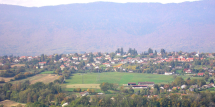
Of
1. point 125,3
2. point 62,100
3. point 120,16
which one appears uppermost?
point 125,3

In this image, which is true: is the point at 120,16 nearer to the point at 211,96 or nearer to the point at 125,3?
the point at 125,3

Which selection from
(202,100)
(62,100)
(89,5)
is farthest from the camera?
(89,5)

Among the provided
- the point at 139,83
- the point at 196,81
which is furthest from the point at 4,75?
the point at 196,81

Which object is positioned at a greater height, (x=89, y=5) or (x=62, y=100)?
(x=89, y=5)

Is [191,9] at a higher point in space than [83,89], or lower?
higher

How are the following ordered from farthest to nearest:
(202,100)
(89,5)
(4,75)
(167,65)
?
1. (89,5)
2. (167,65)
3. (4,75)
4. (202,100)

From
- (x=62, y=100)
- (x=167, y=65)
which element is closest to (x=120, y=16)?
(x=167, y=65)

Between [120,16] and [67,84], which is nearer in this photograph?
[67,84]

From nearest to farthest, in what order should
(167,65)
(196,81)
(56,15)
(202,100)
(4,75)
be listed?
(202,100)
(196,81)
(4,75)
(167,65)
(56,15)

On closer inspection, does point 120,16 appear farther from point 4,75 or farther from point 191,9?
point 4,75
